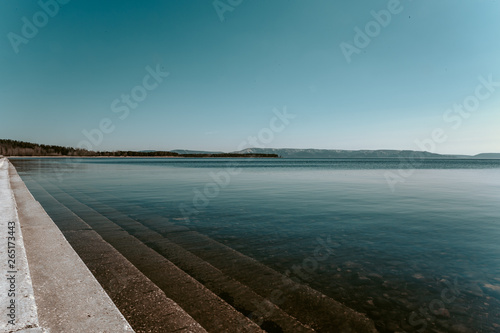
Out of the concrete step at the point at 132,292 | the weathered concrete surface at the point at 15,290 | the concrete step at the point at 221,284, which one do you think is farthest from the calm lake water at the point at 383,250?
the weathered concrete surface at the point at 15,290

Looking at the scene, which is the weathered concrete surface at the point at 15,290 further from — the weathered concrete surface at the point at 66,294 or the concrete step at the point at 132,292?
the concrete step at the point at 132,292

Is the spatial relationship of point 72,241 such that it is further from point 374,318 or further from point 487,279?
point 487,279

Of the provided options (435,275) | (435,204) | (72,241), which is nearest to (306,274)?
(435,275)

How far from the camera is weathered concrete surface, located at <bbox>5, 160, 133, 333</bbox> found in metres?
2.76

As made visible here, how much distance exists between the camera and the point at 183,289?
4.23 metres

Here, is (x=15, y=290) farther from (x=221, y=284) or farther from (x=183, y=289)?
(x=221, y=284)

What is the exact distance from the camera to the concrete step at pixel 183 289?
340 cm

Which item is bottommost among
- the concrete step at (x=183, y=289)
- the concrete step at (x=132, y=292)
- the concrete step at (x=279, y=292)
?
the concrete step at (x=279, y=292)

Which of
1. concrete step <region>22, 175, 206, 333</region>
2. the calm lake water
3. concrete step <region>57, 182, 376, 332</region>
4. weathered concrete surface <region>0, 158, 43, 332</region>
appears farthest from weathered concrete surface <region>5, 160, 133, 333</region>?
the calm lake water

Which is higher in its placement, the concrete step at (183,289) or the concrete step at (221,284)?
the concrete step at (183,289)

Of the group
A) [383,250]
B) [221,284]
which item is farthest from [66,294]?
[383,250]

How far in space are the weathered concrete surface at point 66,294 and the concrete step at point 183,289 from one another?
0.97 m

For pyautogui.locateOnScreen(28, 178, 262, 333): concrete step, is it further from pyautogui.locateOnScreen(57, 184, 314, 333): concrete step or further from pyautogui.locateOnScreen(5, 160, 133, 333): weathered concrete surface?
pyautogui.locateOnScreen(5, 160, 133, 333): weathered concrete surface

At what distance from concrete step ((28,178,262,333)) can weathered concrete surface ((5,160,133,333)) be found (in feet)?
3.17
